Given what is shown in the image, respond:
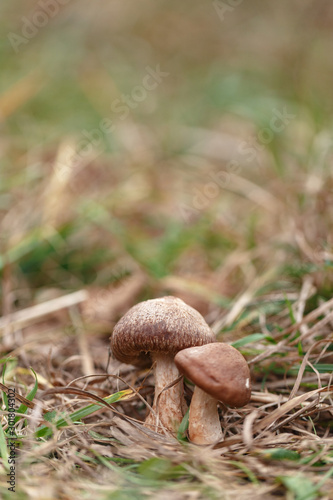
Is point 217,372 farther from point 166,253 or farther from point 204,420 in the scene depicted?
point 166,253

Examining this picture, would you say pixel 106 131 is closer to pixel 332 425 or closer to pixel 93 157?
pixel 93 157

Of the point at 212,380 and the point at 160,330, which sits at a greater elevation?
the point at 160,330

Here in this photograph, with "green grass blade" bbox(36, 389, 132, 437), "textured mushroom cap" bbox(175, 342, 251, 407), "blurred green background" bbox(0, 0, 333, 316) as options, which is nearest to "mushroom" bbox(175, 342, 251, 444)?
"textured mushroom cap" bbox(175, 342, 251, 407)

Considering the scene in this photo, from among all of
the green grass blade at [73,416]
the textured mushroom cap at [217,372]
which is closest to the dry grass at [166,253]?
the green grass blade at [73,416]

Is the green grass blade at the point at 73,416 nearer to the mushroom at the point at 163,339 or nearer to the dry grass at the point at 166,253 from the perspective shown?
the dry grass at the point at 166,253

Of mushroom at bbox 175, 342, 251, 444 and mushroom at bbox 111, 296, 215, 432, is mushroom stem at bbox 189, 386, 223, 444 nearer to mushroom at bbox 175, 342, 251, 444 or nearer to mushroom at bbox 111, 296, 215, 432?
mushroom at bbox 175, 342, 251, 444

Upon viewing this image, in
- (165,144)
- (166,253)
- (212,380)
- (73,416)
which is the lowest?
(165,144)

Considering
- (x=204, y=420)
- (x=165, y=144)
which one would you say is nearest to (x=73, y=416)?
(x=204, y=420)

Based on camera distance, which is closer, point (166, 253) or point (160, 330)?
point (160, 330)
